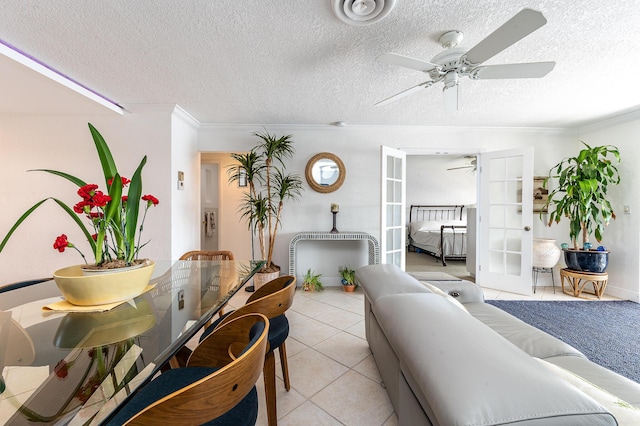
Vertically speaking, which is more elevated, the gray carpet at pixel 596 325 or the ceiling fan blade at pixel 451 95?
the ceiling fan blade at pixel 451 95

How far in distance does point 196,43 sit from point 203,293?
1.70 m

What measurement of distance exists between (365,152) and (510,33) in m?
2.60

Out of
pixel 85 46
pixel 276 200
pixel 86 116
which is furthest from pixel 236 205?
pixel 85 46

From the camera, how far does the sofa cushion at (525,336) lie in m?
1.36

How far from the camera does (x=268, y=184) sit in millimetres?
3648

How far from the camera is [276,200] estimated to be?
12.7 feet

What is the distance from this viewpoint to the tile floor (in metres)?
1.48

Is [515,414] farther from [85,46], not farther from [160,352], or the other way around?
[85,46]

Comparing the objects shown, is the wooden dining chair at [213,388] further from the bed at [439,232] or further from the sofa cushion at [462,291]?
the bed at [439,232]

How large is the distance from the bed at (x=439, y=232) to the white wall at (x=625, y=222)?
2162 millimetres

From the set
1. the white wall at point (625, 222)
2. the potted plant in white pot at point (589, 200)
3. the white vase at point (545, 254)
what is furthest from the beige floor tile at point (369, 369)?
the white wall at point (625, 222)

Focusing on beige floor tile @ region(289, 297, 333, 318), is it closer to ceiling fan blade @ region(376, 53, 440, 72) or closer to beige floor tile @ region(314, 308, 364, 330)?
beige floor tile @ region(314, 308, 364, 330)

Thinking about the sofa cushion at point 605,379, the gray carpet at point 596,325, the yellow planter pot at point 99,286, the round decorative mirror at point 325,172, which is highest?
the round decorative mirror at point 325,172

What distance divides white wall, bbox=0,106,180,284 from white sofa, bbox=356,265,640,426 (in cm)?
300
